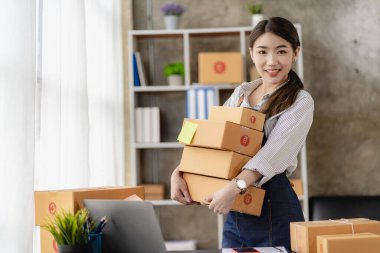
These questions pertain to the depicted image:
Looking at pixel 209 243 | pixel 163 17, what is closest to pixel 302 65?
pixel 163 17

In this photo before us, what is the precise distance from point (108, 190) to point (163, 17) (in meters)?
3.20

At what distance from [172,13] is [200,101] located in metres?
0.71

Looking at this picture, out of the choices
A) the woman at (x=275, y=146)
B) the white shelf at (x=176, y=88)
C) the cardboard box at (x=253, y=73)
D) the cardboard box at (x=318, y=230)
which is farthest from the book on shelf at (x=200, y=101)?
the cardboard box at (x=318, y=230)

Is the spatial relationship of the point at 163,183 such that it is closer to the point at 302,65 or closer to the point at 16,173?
the point at 302,65

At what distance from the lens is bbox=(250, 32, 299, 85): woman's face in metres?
2.13

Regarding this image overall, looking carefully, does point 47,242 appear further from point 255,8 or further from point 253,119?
point 255,8

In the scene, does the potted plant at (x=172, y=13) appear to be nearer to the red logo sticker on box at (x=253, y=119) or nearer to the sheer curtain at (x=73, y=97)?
the sheer curtain at (x=73, y=97)

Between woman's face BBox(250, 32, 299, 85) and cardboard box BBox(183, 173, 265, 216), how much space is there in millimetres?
417

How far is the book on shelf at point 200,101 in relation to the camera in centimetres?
434

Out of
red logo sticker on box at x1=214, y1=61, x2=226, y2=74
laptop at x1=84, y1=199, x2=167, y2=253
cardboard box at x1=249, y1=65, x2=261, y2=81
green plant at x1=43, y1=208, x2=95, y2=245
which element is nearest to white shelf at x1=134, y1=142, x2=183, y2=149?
red logo sticker on box at x1=214, y1=61, x2=226, y2=74

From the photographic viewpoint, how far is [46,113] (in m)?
2.54

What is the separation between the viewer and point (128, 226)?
1557 millimetres

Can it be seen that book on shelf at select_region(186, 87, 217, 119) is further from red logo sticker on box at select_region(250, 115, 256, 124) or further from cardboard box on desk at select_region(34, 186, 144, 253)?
cardboard box on desk at select_region(34, 186, 144, 253)

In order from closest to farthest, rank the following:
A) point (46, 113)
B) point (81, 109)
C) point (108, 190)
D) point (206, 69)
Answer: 1. point (108, 190)
2. point (46, 113)
3. point (81, 109)
4. point (206, 69)
